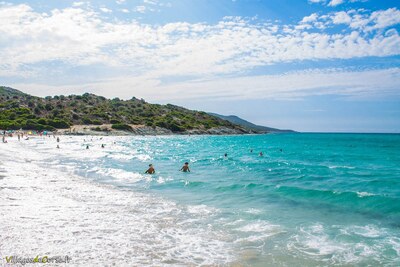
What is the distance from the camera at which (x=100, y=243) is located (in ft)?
32.9

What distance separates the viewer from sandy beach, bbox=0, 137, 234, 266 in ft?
29.7

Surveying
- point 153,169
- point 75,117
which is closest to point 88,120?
point 75,117

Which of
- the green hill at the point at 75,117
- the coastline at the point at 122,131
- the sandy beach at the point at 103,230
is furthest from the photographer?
the green hill at the point at 75,117

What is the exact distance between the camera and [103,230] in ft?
37.5

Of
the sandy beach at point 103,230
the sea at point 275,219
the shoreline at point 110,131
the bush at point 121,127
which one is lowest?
the sea at point 275,219

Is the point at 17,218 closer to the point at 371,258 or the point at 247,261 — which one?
the point at 247,261

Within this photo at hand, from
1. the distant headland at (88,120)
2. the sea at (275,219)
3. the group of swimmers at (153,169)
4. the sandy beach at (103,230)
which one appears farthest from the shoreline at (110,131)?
the sandy beach at (103,230)

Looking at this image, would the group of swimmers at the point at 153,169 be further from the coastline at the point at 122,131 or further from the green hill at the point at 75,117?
the green hill at the point at 75,117

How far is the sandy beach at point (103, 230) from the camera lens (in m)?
9.06

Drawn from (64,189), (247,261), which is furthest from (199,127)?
(247,261)

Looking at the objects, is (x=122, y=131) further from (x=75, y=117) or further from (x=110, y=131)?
(x=75, y=117)

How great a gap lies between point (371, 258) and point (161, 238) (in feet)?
21.0

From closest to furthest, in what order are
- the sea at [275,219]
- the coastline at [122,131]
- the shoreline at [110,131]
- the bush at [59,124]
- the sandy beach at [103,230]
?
the sandy beach at [103,230], the sea at [275,219], the shoreline at [110,131], the coastline at [122,131], the bush at [59,124]

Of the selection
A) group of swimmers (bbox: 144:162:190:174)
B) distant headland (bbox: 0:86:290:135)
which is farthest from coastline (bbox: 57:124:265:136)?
group of swimmers (bbox: 144:162:190:174)
